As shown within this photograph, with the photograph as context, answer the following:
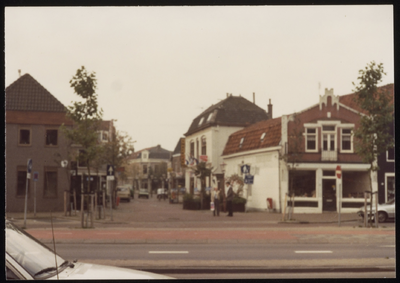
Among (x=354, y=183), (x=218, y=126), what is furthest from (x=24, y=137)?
(x=354, y=183)

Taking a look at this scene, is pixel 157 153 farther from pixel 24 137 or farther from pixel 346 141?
pixel 346 141

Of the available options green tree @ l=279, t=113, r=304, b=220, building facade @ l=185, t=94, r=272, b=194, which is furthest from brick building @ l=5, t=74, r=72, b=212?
green tree @ l=279, t=113, r=304, b=220

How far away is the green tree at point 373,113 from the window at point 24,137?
69.4 feet

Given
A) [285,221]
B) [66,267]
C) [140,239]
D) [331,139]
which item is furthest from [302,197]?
[66,267]

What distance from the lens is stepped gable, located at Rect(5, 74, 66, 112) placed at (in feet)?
117

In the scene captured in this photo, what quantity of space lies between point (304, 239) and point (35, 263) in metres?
13.7

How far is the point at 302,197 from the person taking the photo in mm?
36500

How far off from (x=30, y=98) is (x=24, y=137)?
9.02 feet

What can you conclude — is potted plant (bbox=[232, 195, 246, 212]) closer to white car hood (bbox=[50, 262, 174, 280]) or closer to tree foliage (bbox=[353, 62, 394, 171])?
tree foliage (bbox=[353, 62, 394, 171])

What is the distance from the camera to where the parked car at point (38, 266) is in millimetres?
4289

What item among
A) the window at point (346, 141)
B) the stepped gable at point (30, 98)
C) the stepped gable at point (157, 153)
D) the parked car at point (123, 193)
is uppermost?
the stepped gable at point (30, 98)

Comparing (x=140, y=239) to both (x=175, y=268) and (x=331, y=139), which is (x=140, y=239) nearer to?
(x=175, y=268)

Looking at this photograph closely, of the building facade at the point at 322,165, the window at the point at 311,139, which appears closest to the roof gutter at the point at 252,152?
the building facade at the point at 322,165

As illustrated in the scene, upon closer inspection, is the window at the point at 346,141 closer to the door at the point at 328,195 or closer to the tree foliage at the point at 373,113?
the door at the point at 328,195
